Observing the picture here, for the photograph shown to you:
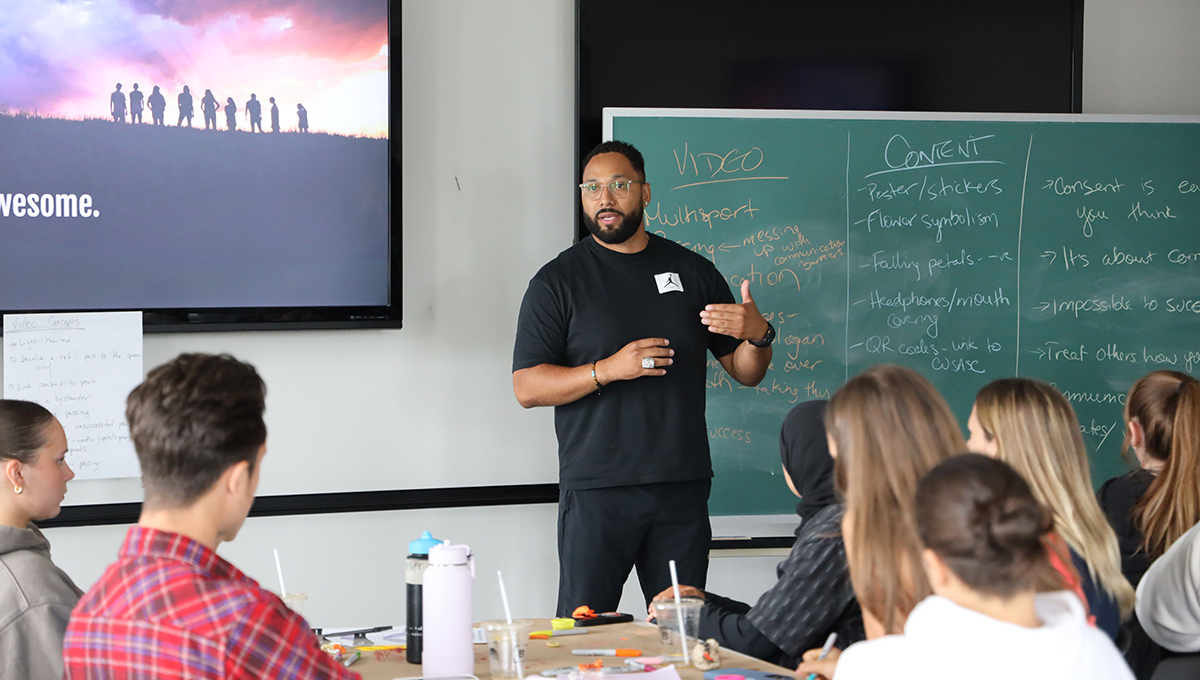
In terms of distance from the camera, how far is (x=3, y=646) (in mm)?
1764

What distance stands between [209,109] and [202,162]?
0.56ft

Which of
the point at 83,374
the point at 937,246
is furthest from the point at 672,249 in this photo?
the point at 83,374

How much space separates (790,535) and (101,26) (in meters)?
2.77

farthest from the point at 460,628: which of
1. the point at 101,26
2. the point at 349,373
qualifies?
the point at 101,26

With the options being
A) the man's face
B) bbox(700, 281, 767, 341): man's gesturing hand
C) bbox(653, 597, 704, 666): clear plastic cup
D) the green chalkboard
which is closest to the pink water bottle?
bbox(653, 597, 704, 666): clear plastic cup

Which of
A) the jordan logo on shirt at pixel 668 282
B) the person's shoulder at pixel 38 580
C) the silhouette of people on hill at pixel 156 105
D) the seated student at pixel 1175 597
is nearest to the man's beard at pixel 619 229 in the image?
the jordan logo on shirt at pixel 668 282

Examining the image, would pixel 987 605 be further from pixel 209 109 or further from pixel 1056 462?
pixel 209 109

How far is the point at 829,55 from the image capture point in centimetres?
386

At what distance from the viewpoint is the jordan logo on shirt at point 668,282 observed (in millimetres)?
3133

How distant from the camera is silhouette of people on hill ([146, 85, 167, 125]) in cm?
327

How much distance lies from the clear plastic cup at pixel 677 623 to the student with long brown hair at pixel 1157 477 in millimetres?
1199

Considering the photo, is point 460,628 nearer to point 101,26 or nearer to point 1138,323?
point 101,26

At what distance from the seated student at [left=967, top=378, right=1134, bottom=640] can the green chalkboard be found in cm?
166

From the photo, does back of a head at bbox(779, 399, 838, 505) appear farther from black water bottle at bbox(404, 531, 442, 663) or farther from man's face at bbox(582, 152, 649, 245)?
man's face at bbox(582, 152, 649, 245)
